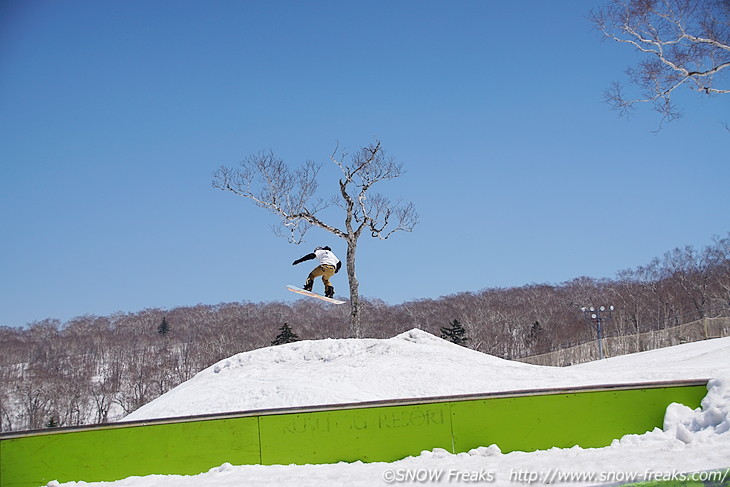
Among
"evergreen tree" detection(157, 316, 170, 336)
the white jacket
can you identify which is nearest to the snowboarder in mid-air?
the white jacket

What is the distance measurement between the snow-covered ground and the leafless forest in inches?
2083

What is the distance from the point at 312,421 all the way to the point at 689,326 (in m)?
38.3

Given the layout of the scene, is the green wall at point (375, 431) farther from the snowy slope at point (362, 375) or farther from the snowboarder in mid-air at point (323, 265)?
the snowboarder in mid-air at point (323, 265)

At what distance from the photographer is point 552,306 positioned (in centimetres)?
9406

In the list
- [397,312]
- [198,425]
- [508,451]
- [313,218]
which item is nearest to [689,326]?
[313,218]

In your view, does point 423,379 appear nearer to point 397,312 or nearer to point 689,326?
point 689,326

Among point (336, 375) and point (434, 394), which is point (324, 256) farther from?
point (434, 394)

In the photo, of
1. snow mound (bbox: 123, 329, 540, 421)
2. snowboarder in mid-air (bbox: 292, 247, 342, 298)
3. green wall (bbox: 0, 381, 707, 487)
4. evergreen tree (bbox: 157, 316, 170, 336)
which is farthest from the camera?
evergreen tree (bbox: 157, 316, 170, 336)

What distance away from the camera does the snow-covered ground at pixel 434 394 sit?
729 cm

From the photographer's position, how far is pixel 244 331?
9750 cm

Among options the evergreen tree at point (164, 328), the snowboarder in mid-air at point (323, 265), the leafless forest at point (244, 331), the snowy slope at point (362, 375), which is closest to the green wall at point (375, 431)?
the snowy slope at point (362, 375)

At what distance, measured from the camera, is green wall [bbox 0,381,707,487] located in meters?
9.09

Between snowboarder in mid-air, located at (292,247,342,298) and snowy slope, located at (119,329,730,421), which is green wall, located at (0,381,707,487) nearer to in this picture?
snowy slope, located at (119,329,730,421)

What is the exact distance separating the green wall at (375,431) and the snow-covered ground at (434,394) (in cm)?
24
